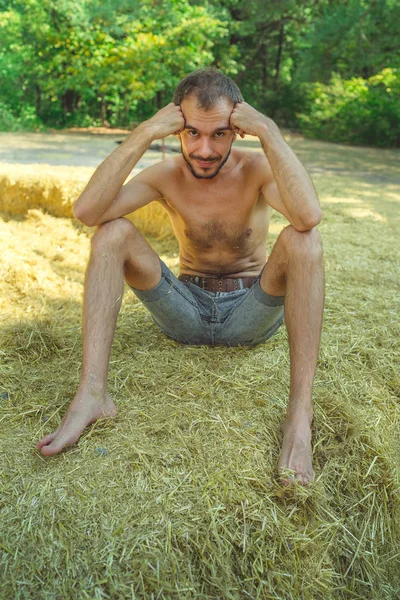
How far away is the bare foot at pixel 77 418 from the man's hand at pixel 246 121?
116 cm

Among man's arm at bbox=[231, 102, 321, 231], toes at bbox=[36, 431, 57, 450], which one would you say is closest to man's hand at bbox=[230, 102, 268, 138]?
man's arm at bbox=[231, 102, 321, 231]

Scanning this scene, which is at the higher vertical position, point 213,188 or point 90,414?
point 213,188

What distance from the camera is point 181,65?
38.1 ft

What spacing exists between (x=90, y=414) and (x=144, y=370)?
1.46 ft

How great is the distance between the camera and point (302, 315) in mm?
1929

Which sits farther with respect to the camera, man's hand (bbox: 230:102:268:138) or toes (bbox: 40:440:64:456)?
man's hand (bbox: 230:102:268:138)

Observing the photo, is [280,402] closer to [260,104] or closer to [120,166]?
[120,166]

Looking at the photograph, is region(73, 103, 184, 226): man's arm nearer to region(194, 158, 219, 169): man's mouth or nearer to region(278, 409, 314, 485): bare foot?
region(194, 158, 219, 169): man's mouth

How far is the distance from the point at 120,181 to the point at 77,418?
93cm

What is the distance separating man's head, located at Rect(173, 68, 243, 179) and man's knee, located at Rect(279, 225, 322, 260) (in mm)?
498

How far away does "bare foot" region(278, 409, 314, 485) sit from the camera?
1.71 m

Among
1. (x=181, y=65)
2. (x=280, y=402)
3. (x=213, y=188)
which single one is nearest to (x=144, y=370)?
(x=280, y=402)

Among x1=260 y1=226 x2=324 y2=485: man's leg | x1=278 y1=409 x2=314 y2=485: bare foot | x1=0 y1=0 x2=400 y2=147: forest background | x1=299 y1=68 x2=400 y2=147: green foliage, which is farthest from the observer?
x1=0 y1=0 x2=400 y2=147: forest background

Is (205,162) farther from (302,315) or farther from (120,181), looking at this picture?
(302,315)
